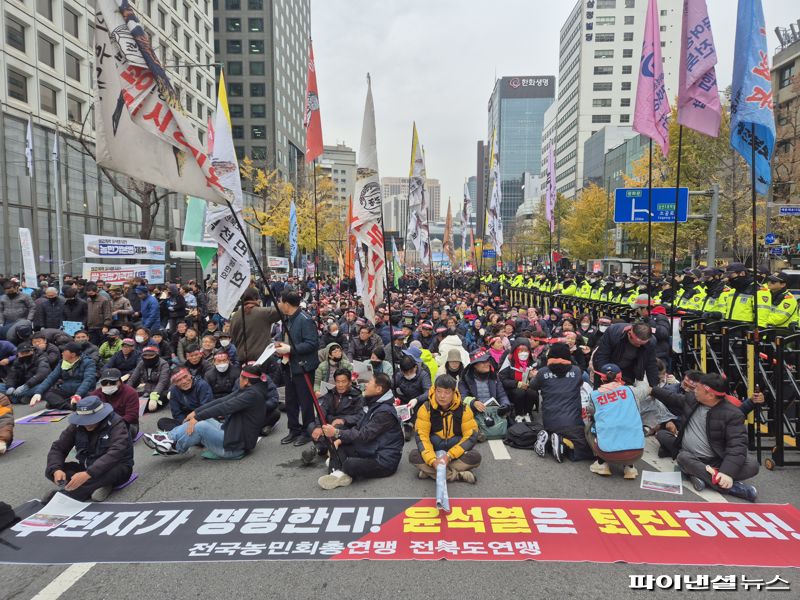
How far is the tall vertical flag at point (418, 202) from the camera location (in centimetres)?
1479

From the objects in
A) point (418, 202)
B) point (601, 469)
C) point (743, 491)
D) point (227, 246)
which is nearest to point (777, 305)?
point (743, 491)

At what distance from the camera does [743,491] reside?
473 centimetres

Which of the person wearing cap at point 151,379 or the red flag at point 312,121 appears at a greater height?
the red flag at point 312,121

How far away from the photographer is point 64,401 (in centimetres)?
823

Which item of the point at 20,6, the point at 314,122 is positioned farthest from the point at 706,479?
the point at 20,6

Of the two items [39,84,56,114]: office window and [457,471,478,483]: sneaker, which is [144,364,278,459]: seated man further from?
[39,84,56,114]: office window

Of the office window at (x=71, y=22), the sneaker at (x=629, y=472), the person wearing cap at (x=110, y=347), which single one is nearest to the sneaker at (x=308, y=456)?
the sneaker at (x=629, y=472)

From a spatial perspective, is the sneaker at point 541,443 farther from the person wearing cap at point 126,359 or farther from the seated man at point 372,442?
the person wearing cap at point 126,359

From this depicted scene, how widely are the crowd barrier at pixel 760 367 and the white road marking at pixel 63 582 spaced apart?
672 centimetres

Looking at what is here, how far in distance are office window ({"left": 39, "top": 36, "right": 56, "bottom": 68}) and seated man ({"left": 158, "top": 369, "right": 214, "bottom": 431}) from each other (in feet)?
85.2

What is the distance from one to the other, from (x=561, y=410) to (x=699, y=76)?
17.4 ft

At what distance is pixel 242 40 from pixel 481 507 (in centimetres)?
7393

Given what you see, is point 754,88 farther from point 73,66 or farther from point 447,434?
point 73,66

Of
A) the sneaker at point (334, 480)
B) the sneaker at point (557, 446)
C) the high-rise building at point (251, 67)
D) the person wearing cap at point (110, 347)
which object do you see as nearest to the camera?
the sneaker at point (334, 480)
